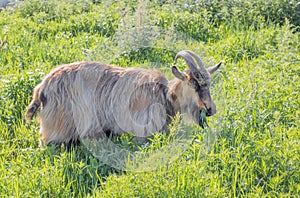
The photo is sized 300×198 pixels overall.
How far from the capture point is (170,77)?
6188 millimetres

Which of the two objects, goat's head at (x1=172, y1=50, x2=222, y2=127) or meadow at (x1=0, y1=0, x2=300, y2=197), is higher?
goat's head at (x1=172, y1=50, x2=222, y2=127)

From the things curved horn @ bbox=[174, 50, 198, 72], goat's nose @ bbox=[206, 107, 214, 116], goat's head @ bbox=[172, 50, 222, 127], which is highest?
curved horn @ bbox=[174, 50, 198, 72]

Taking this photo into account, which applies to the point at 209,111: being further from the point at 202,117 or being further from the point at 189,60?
the point at 189,60

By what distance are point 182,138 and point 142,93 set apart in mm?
626

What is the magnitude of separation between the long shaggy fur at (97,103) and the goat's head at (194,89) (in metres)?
0.22

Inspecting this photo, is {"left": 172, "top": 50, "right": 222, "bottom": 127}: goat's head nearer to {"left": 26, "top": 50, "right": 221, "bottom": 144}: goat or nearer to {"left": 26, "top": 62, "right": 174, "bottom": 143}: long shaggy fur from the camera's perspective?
{"left": 26, "top": 50, "right": 221, "bottom": 144}: goat

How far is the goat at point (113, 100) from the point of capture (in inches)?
217

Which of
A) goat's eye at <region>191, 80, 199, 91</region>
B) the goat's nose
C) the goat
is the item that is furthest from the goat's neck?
the goat's nose

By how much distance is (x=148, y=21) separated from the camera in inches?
338

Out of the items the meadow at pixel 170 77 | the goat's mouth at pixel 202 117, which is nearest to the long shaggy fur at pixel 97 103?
the meadow at pixel 170 77

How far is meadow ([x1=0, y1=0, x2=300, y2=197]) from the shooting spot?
4.83 m

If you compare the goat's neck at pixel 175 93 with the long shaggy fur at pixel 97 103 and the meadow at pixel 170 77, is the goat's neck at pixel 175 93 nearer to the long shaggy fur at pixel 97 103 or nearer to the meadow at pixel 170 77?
the long shaggy fur at pixel 97 103

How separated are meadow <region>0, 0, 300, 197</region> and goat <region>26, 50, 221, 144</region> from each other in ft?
0.64

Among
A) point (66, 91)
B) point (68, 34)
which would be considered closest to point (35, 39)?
point (68, 34)
